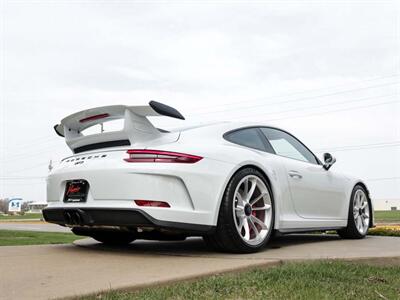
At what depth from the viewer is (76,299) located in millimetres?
2699

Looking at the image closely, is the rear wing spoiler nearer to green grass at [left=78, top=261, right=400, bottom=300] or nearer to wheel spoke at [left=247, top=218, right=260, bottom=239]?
wheel spoke at [left=247, top=218, right=260, bottom=239]

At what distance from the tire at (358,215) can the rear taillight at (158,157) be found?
2969 millimetres

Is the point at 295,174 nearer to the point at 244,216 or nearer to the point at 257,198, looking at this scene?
the point at 257,198

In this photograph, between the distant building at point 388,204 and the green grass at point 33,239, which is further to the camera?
the distant building at point 388,204

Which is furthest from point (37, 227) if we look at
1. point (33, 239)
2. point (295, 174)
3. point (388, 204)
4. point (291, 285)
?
point (388, 204)

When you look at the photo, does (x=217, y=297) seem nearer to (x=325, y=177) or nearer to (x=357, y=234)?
(x=325, y=177)

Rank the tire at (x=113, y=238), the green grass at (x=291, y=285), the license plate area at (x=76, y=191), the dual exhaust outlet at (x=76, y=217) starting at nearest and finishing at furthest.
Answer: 1. the green grass at (x=291, y=285)
2. the dual exhaust outlet at (x=76, y=217)
3. the license plate area at (x=76, y=191)
4. the tire at (x=113, y=238)

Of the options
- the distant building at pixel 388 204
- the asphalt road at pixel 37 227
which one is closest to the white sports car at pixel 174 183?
the asphalt road at pixel 37 227

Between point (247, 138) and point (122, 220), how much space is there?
163cm

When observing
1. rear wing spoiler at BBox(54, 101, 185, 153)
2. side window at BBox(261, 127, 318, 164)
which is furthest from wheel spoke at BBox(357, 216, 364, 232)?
rear wing spoiler at BBox(54, 101, 185, 153)

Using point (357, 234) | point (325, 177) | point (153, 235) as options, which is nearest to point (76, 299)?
point (153, 235)

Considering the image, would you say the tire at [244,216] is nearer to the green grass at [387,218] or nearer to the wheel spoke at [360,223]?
the wheel spoke at [360,223]

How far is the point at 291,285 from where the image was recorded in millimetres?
3062

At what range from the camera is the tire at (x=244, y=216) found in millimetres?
4270
